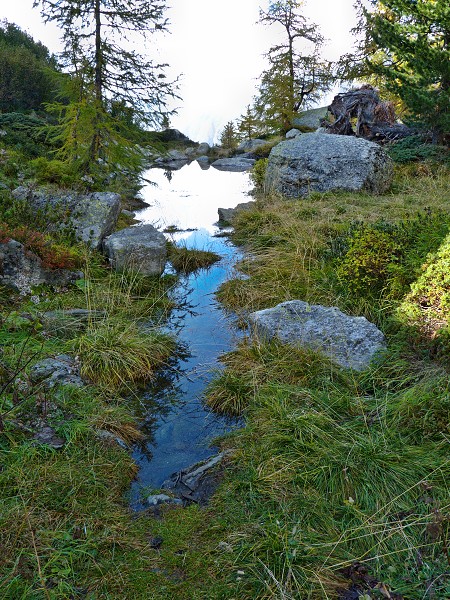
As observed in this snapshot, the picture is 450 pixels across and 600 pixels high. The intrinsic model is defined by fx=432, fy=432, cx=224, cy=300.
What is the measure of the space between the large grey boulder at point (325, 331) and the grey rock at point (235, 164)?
21.1 m

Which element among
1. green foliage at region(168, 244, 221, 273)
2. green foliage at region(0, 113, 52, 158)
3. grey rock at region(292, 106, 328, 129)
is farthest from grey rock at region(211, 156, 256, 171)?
green foliage at region(168, 244, 221, 273)

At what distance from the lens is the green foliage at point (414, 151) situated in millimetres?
13392

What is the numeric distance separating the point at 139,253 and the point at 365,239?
3.97 metres

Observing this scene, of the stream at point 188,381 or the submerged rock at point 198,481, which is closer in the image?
the submerged rock at point 198,481

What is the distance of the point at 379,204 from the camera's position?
988cm

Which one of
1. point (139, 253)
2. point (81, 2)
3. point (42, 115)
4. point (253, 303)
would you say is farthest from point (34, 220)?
point (42, 115)

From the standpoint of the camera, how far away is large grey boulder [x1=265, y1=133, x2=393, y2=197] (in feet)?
37.3

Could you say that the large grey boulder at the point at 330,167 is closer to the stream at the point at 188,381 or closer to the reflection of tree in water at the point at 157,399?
the stream at the point at 188,381

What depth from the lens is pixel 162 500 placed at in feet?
11.3

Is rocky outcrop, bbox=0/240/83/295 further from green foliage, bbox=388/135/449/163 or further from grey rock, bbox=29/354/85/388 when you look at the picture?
green foliage, bbox=388/135/449/163

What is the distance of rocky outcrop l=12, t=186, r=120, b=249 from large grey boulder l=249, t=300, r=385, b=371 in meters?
4.08

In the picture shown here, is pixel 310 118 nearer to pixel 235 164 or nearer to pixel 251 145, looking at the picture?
pixel 251 145

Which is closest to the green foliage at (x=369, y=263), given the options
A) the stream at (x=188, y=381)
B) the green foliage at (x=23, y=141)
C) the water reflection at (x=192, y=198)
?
the stream at (x=188, y=381)

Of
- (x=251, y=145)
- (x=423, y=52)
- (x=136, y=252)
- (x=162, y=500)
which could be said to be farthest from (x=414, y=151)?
(x=251, y=145)
